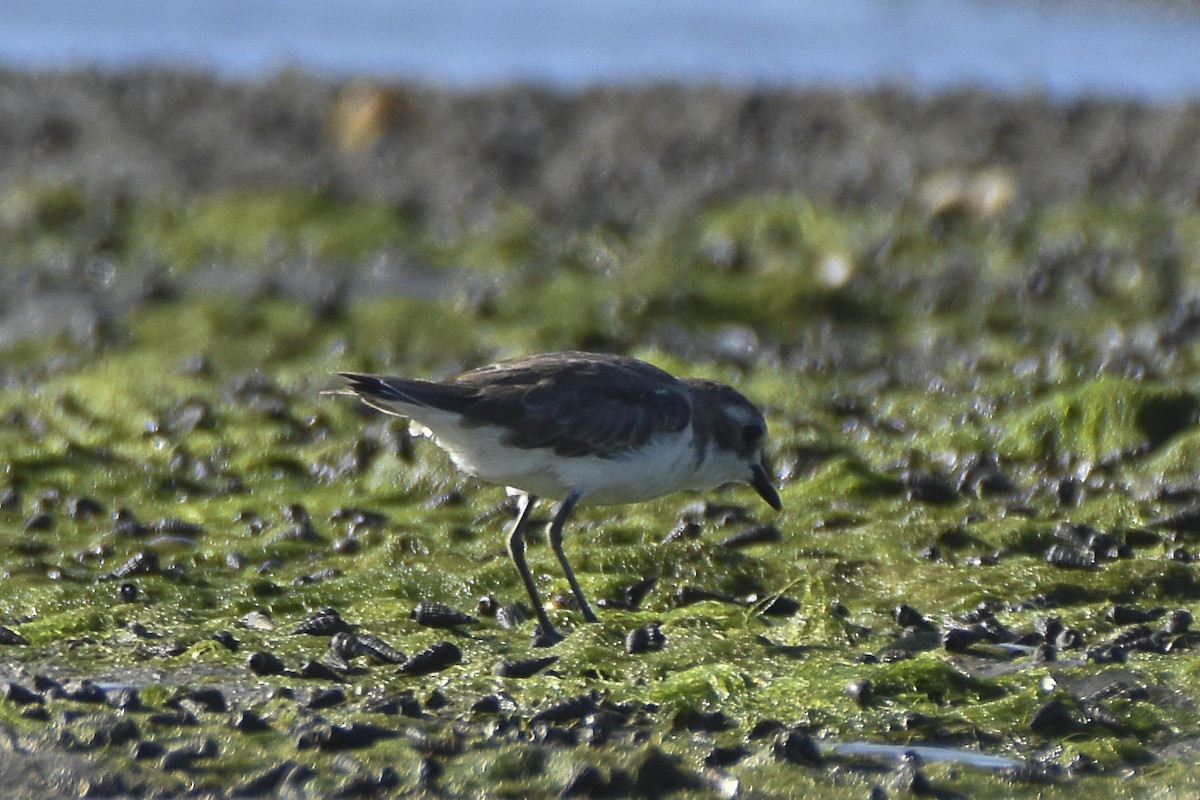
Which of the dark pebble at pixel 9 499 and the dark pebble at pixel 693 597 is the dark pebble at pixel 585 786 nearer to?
the dark pebble at pixel 693 597

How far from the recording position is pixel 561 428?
705 cm

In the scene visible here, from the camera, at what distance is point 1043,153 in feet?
53.4

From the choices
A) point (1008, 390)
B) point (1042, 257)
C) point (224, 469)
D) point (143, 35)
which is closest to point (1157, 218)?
point (1042, 257)

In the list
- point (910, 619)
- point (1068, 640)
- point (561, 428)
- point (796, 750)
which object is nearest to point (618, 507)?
point (561, 428)

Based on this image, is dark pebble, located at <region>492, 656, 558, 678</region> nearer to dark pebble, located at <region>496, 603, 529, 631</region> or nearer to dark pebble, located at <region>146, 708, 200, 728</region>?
dark pebble, located at <region>496, 603, 529, 631</region>

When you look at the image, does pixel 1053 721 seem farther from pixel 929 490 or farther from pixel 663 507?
pixel 663 507

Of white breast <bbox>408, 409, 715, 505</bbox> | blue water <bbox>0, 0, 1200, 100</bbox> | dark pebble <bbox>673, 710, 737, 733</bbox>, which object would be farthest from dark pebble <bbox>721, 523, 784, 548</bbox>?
blue water <bbox>0, 0, 1200, 100</bbox>

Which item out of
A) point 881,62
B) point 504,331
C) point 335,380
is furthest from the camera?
point 881,62

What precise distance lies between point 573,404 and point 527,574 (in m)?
0.68

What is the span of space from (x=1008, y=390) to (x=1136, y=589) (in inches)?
127

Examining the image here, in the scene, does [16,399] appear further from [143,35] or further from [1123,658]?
[143,35]

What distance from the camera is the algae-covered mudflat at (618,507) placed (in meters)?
5.60

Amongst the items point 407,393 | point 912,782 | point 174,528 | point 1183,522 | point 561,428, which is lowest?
point 912,782

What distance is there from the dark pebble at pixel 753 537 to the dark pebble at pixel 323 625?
1983 mm
